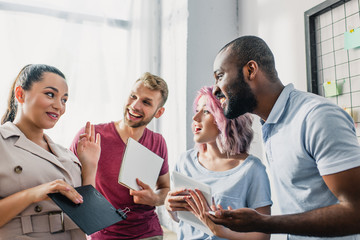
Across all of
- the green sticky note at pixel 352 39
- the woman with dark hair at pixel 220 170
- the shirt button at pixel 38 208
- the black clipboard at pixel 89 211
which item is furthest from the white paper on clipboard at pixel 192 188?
the green sticky note at pixel 352 39

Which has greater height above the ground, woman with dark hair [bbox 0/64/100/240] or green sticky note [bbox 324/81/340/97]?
green sticky note [bbox 324/81/340/97]

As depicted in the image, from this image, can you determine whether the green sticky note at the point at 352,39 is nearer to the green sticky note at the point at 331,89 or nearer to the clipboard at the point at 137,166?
the green sticky note at the point at 331,89

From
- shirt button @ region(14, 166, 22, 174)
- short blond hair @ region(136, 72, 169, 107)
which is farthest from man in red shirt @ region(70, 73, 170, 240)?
shirt button @ region(14, 166, 22, 174)

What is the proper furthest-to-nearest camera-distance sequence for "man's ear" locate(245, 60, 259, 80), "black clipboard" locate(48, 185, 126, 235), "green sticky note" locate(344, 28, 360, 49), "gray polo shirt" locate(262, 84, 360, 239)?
"green sticky note" locate(344, 28, 360, 49), "man's ear" locate(245, 60, 259, 80), "black clipboard" locate(48, 185, 126, 235), "gray polo shirt" locate(262, 84, 360, 239)

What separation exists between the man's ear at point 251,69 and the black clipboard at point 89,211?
0.64 metres

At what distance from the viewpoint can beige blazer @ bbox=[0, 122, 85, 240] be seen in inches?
35.2

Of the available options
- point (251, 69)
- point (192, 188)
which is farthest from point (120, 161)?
point (251, 69)

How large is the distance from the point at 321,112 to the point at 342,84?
60cm

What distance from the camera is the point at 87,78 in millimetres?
2154

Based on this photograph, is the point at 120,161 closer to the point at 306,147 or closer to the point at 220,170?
the point at 220,170

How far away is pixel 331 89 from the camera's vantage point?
1352mm

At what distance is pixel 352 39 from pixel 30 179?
131 cm

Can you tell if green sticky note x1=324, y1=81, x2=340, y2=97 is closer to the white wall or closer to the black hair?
the white wall

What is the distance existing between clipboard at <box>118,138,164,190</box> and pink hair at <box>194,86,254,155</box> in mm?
322
